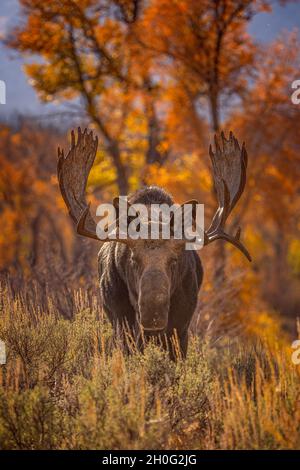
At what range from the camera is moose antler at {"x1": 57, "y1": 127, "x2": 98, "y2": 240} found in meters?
6.75

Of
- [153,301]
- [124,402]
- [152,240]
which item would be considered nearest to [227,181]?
[152,240]

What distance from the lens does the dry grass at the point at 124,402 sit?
4734 mm

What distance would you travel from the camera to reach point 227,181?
715 centimetres

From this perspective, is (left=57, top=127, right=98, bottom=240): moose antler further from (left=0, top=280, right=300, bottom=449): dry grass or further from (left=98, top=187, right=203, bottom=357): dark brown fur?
(left=0, top=280, right=300, bottom=449): dry grass

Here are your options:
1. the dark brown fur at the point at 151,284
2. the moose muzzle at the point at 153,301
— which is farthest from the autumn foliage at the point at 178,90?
the moose muzzle at the point at 153,301

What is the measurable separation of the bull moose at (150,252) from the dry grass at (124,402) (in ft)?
1.74

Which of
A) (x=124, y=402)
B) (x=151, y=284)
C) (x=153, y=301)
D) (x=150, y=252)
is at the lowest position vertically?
(x=124, y=402)

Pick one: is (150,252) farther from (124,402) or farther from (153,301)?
(124,402)

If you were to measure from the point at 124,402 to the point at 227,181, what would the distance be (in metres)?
2.95

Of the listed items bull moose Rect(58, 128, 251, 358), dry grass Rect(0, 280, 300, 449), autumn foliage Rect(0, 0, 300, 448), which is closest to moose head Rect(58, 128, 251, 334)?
bull moose Rect(58, 128, 251, 358)

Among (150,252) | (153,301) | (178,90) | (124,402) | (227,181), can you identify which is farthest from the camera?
(178,90)

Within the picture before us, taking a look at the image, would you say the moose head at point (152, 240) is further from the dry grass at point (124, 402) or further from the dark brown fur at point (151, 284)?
the dry grass at point (124, 402)

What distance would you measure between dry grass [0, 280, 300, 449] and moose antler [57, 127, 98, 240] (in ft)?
3.69
